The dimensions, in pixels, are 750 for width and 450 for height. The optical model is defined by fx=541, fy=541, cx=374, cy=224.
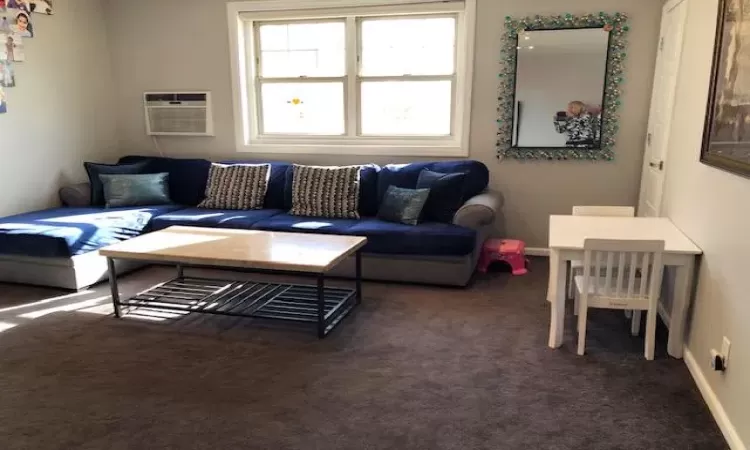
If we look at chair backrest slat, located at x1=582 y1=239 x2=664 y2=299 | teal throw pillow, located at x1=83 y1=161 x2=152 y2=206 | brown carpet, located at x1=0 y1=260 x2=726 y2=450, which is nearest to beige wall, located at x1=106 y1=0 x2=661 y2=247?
teal throw pillow, located at x1=83 y1=161 x2=152 y2=206

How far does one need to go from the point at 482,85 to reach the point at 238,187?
7.47 feet

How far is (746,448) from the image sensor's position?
6.26 ft

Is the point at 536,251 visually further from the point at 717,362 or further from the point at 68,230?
the point at 68,230

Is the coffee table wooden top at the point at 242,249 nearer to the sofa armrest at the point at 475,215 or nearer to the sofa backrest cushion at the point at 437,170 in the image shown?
the sofa armrest at the point at 475,215

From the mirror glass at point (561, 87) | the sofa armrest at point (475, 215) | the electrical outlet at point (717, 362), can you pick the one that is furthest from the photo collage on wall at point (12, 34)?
the electrical outlet at point (717, 362)

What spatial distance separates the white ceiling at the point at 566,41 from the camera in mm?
4242

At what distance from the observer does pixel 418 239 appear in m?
3.80

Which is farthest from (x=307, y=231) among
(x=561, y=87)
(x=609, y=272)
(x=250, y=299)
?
(x=561, y=87)

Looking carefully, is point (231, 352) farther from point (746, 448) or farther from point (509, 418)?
point (746, 448)

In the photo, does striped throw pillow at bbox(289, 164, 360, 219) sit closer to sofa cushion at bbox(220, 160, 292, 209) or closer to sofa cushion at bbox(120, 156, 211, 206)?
sofa cushion at bbox(220, 160, 292, 209)

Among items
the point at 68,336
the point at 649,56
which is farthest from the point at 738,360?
the point at 68,336

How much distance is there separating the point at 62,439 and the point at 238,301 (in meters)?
1.53

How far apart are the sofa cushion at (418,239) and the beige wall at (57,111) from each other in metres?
2.93

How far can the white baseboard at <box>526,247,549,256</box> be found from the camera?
4695 mm
